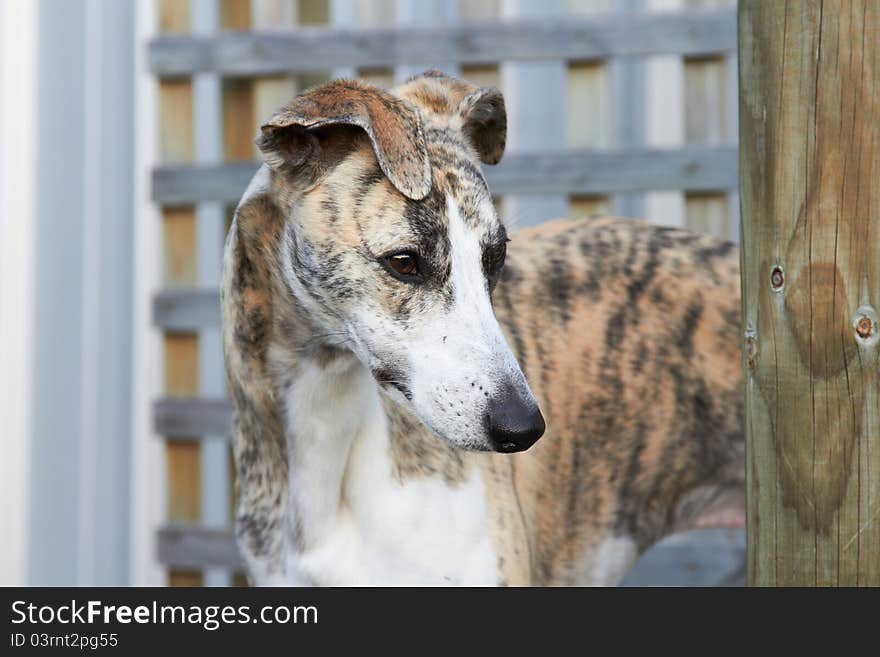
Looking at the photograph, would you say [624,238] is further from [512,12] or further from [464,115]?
[512,12]

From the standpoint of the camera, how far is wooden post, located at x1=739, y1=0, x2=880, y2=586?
168 centimetres

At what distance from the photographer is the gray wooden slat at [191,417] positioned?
399 cm

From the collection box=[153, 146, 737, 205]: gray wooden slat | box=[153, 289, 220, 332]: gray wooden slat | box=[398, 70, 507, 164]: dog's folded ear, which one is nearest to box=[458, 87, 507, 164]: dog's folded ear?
box=[398, 70, 507, 164]: dog's folded ear

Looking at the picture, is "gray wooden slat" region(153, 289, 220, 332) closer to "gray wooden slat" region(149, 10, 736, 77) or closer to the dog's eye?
"gray wooden slat" region(149, 10, 736, 77)

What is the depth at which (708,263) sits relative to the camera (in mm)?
3057

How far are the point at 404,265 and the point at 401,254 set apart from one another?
20 millimetres

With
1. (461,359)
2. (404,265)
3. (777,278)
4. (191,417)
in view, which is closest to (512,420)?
(461,359)

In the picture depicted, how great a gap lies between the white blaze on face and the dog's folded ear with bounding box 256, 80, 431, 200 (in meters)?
0.11

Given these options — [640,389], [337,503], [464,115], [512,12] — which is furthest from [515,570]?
[512,12]

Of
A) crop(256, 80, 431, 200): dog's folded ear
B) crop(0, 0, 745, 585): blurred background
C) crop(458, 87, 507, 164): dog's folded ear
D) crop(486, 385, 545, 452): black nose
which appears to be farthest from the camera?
crop(0, 0, 745, 585): blurred background

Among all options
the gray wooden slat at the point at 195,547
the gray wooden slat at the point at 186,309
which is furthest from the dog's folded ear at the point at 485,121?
the gray wooden slat at the point at 195,547

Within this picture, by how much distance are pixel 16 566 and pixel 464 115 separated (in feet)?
7.20

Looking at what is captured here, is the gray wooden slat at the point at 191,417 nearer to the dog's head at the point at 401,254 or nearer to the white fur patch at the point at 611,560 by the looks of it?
the white fur patch at the point at 611,560

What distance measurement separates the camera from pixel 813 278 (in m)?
1.72
